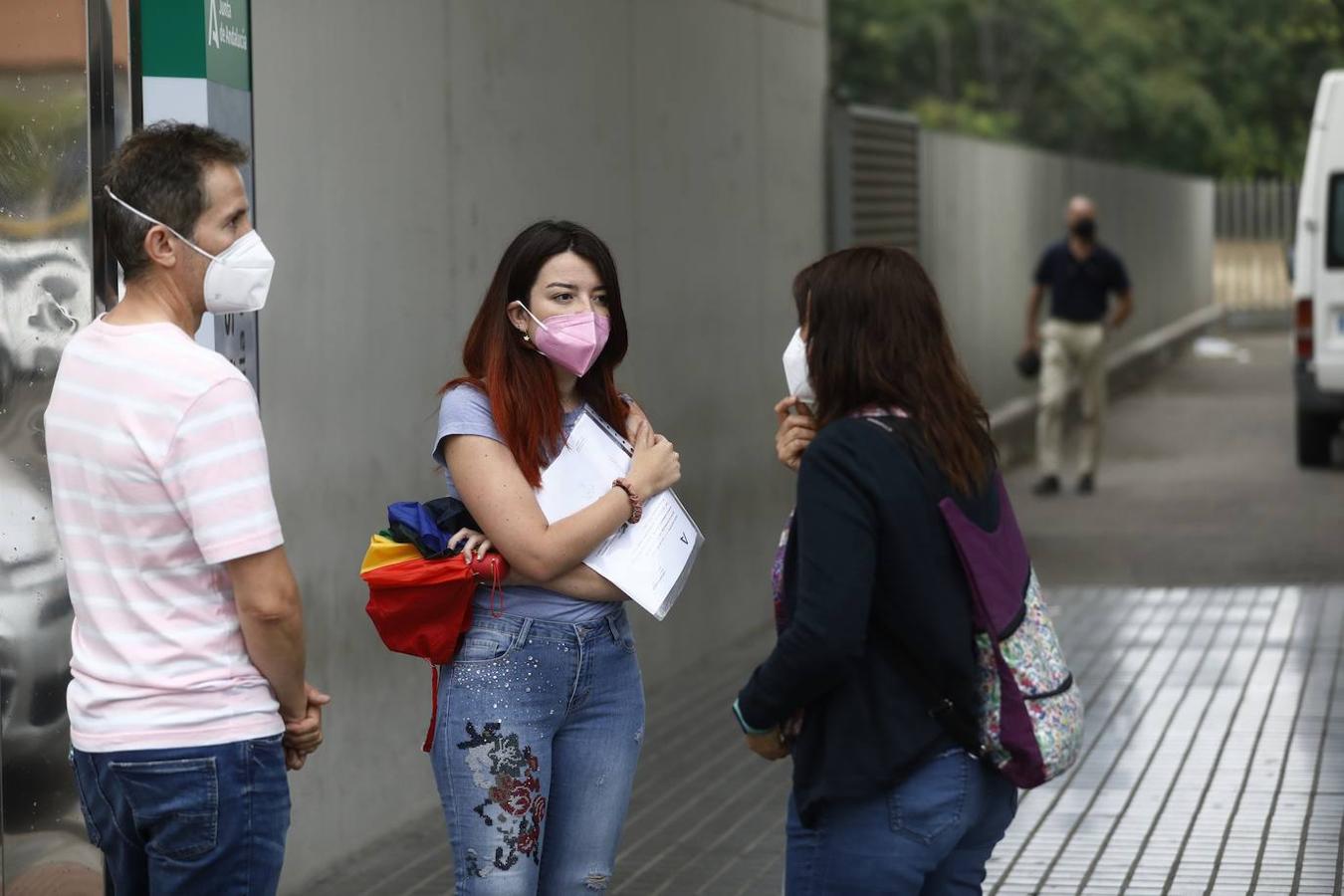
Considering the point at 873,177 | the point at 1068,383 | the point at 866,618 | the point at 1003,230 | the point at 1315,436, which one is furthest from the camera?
the point at 1003,230

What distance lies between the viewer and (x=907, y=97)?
3781 centimetres

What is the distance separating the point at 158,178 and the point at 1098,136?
3945 cm

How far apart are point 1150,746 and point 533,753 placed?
4.34 meters

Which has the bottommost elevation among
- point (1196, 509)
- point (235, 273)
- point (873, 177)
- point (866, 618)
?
point (1196, 509)

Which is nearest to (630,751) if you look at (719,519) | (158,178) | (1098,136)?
(158,178)

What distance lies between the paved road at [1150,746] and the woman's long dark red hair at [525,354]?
2493mm

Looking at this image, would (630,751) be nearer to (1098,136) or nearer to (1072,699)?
(1072,699)

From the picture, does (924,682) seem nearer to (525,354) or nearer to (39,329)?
(525,354)

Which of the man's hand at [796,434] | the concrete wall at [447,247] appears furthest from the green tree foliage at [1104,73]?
the man's hand at [796,434]

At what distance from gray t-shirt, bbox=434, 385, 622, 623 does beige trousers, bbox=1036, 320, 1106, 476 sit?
11729 millimetres

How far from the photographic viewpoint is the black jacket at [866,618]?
10.3 ft

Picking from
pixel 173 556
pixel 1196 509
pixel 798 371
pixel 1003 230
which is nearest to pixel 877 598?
pixel 798 371

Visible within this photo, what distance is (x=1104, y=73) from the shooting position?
38.1 meters

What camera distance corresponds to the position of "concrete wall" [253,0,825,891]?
5.89 metres
